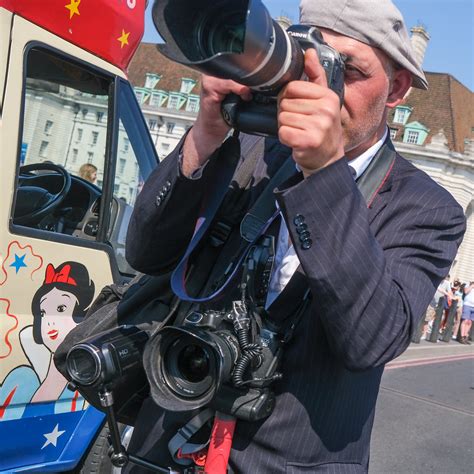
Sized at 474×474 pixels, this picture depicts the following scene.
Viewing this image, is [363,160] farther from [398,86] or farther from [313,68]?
[313,68]

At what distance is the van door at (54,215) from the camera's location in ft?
9.05

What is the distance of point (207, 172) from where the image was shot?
1.65 metres

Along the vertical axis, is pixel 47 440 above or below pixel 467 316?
above

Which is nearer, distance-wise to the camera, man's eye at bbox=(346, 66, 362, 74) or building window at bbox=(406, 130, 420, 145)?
man's eye at bbox=(346, 66, 362, 74)

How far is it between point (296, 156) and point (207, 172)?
0.38m

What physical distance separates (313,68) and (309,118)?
0.11 meters

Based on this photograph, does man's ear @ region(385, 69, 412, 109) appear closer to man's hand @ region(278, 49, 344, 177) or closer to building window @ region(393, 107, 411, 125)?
man's hand @ region(278, 49, 344, 177)

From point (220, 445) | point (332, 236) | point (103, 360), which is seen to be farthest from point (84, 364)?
point (332, 236)

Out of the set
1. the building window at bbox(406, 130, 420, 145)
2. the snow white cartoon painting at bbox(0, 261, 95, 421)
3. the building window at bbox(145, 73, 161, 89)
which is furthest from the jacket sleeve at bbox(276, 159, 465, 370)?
the building window at bbox(145, 73, 161, 89)

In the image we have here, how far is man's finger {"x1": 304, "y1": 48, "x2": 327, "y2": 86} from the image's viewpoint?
1.30 m

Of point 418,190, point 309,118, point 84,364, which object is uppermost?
point 309,118

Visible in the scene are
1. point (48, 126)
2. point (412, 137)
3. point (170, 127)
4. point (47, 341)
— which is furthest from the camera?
point (170, 127)

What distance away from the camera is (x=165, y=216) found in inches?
64.9

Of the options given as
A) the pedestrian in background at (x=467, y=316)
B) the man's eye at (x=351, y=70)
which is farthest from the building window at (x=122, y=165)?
the pedestrian in background at (x=467, y=316)
